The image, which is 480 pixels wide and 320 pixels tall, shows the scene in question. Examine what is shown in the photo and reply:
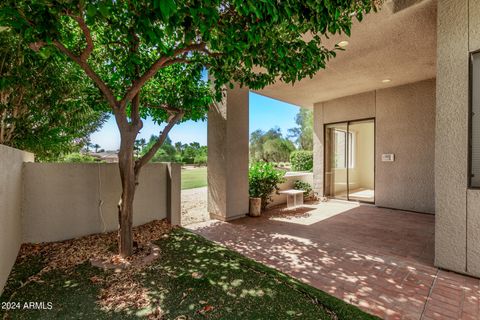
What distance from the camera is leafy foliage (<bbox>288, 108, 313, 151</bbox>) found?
21872 mm

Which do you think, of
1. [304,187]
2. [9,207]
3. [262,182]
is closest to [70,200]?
[9,207]

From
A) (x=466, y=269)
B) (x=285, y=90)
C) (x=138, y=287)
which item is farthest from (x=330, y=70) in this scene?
(x=138, y=287)

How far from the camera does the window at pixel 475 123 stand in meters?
2.99

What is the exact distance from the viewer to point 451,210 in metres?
3.10

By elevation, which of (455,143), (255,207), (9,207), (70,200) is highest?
(455,143)

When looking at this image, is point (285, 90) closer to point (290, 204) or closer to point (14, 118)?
point (290, 204)

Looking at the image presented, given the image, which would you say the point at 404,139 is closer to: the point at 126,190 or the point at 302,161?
the point at 302,161

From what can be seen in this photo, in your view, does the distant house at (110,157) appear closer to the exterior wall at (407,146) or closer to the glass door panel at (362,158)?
the exterior wall at (407,146)

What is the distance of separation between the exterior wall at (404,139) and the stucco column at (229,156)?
4.26m

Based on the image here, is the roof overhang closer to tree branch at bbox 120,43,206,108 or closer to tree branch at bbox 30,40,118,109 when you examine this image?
tree branch at bbox 120,43,206,108

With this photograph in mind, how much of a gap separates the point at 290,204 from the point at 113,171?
4.98 meters

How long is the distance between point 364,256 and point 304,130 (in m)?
20.4

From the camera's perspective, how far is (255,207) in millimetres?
6125

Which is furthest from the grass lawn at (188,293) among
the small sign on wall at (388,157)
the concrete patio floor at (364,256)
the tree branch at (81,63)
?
the small sign on wall at (388,157)
